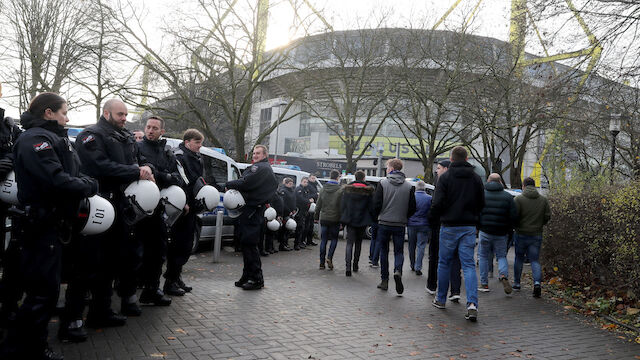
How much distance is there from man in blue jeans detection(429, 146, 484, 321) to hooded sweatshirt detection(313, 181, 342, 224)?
3574mm

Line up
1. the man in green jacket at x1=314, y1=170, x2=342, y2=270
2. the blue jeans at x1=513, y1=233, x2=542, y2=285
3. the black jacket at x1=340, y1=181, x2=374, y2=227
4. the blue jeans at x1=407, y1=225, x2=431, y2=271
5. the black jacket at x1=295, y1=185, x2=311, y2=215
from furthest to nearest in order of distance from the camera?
1. the black jacket at x1=295, y1=185, x2=311, y2=215
2. the man in green jacket at x1=314, y1=170, x2=342, y2=270
3. the blue jeans at x1=407, y1=225, x2=431, y2=271
4. the black jacket at x1=340, y1=181, x2=374, y2=227
5. the blue jeans at x1=513, y1=233, x2=542, y2=285

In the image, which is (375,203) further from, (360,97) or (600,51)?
(360,97)

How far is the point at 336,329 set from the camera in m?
5.29

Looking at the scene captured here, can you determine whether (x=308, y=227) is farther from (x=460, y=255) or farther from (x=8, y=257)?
(x=8, y=257)

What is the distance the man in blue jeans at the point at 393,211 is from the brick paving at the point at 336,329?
502 mm

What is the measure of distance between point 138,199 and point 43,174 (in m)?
1.14

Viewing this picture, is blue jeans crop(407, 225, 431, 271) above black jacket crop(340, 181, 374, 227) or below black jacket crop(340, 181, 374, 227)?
below

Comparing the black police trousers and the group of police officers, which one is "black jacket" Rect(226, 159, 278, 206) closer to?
the group of police officers

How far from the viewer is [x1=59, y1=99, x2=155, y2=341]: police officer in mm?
4300

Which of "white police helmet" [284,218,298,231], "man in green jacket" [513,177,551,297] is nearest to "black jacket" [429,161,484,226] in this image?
"man in green jacket" [513,177,551,297]

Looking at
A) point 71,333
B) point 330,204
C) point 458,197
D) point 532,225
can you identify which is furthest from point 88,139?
point 532,225

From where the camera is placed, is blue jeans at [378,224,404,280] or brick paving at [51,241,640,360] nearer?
brick paving at [51,241,640,360]

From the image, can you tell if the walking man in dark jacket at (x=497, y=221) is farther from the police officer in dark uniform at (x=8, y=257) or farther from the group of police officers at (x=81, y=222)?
the police officer in dark uniform at (x=8, y=257)

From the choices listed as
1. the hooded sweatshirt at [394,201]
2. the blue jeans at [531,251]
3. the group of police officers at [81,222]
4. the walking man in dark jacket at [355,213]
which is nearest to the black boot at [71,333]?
the group of police officers at [81,222]
